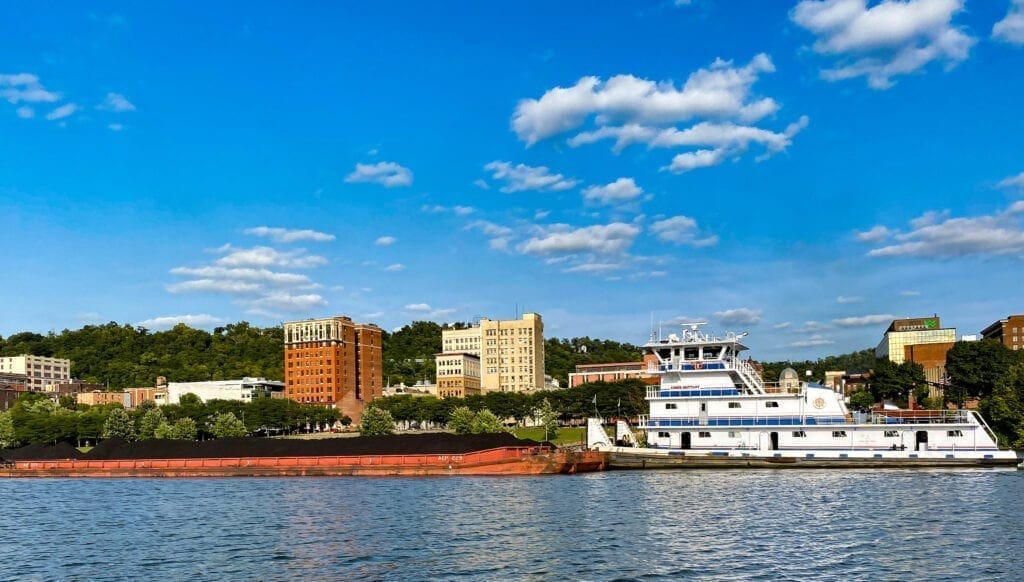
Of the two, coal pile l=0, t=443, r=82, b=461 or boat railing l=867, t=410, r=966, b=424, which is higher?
boat railing l=867, t=410, r=966, b=424

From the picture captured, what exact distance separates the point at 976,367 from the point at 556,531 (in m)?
123

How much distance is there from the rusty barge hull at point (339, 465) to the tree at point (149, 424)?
63.5m

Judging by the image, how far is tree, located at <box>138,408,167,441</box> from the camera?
179 m

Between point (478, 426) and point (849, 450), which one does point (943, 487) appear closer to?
point (849, 450)

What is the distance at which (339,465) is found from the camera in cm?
10088

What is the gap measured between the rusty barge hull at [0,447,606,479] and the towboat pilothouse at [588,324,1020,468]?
4.85m

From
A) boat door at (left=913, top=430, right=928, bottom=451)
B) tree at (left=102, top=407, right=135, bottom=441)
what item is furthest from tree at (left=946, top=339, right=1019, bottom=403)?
tree at (left=102, top=407, right=135, bottom=441)

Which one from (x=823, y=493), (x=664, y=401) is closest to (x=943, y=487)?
(x=823, y=493)

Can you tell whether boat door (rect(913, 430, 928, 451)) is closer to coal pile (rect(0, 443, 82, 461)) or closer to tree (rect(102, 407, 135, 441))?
coal pile (rect(0, 443, 82, 461))

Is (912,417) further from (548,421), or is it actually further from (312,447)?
(548,421)

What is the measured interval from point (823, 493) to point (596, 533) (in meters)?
22.4

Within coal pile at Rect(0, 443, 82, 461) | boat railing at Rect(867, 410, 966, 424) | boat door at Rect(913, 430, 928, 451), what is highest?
boat railing at Rect(867, 410, 966, 424)

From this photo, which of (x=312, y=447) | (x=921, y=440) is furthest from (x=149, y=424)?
(x=921, y=440)

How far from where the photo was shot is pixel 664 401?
8919cm
